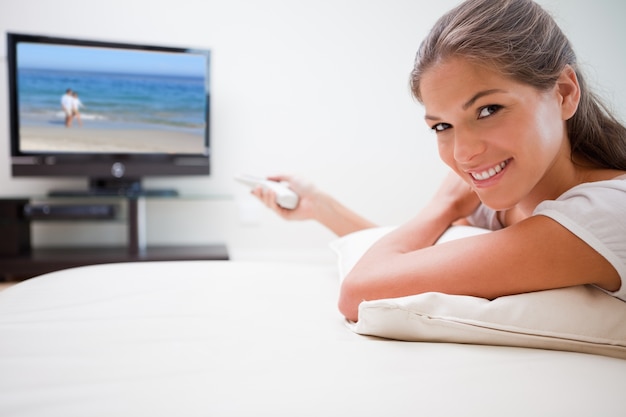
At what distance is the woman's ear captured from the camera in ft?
2.85

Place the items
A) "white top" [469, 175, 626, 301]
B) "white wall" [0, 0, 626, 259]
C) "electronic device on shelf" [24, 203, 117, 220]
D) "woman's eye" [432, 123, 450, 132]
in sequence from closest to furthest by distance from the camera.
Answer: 1. "white top" [469, 175, 626, 301]
2. "woman's eye" [432, 123, 450, 132]
3. "electronic device on shelf" [24, 203, 117, 220]
4. "white wall" [0, 0, 626, 259]

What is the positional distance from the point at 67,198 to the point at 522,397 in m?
2.58

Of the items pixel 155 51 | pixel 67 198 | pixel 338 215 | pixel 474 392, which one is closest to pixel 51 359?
pixel 474 392

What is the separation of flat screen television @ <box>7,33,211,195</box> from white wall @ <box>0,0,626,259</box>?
241mm

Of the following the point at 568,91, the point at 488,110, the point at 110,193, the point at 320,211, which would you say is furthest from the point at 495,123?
the point at 110,193

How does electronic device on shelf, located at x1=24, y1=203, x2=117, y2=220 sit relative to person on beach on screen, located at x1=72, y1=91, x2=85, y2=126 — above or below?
below

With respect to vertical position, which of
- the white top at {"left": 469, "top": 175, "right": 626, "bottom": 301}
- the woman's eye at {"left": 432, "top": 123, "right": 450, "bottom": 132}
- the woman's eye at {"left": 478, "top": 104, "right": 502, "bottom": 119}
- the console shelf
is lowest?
the console shelf

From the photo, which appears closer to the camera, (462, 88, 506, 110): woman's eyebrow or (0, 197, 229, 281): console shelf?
(462, 88, 506, 110): woman's eyebrow

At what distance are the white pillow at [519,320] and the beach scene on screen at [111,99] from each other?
2.28 m

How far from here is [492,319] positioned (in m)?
0.72

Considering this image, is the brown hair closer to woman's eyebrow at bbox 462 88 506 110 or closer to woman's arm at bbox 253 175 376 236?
woman's eyebrow at bbox 462 88 506 110

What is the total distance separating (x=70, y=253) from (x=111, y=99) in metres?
0.84

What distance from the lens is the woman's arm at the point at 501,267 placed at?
2.39 ft

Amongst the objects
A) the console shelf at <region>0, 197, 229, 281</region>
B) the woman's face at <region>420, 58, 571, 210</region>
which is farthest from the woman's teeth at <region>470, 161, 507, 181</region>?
the console shelf at <region>0, 197, 229, 281</region>
